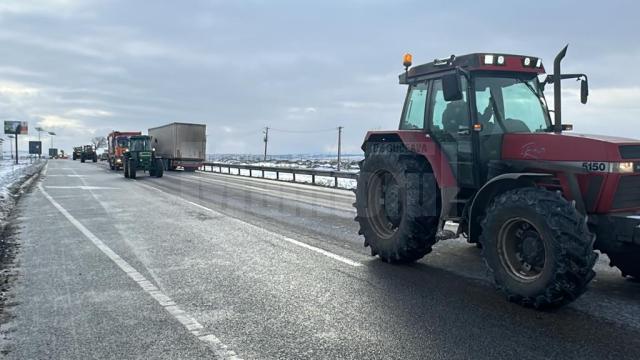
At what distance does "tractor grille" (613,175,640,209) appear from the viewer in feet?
16.0

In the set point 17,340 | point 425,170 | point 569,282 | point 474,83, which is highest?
point 474,83

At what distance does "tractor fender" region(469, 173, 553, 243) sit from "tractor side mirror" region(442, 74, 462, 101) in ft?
3.41

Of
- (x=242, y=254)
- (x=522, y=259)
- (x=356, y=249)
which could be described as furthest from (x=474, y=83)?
(x=242, y=254)

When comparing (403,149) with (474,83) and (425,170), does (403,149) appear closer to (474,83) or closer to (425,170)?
(425,170)

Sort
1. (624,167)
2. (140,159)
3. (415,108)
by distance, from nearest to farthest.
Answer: (624,167) < (415,108) < (140,159)

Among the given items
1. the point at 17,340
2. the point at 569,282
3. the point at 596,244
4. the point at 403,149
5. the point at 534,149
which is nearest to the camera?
the point at 17,340

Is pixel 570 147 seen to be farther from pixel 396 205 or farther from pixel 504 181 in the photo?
pixel 396 205

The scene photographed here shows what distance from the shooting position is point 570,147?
4977mm

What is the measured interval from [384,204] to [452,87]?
7.47ft

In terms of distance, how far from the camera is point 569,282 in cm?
446

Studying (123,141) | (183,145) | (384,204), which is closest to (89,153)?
(123,141)

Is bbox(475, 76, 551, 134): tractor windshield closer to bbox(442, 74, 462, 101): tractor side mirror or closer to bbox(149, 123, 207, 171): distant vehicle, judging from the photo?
bbox(442, 74, 462, 101): tractor side mirror

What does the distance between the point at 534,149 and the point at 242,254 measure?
14.5 feet

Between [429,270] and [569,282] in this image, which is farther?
[429,270]
